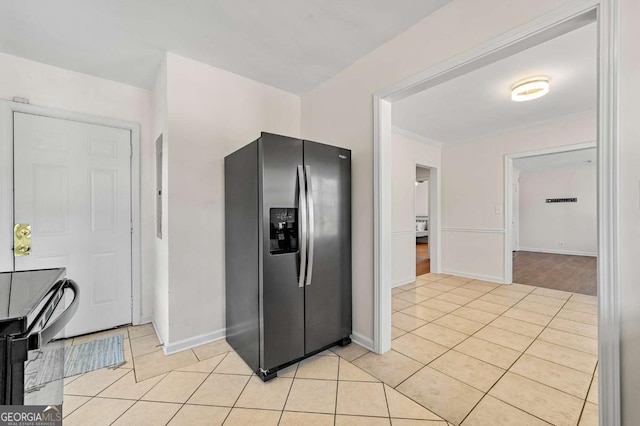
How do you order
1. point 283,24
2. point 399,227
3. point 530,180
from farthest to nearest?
point 530,180 < point 399,227 < point 283,24

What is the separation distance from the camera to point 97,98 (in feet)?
9.06

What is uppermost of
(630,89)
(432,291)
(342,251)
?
(630,89)

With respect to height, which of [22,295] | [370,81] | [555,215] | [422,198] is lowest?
[22,295]

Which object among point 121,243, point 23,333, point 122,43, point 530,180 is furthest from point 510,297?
point 530,180

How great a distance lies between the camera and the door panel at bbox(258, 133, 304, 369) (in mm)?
1948

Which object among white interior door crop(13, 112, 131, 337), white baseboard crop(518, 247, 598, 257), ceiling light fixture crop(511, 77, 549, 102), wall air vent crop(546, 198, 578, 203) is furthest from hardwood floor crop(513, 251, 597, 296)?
white interior door crop(13, 112, 131, 337)

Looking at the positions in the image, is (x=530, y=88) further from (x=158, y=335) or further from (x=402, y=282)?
(x=158, y=335)

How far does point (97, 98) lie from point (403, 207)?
441cm

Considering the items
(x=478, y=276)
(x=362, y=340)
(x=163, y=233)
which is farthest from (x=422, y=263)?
(x=163, y=233)

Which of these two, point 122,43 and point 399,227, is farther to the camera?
point 399,227

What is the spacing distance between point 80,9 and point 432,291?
4.95 meters

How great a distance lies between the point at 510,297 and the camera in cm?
381

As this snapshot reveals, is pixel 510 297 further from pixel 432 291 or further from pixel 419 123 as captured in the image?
pixel 419 123

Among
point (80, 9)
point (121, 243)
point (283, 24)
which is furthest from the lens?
point (121, 243)
